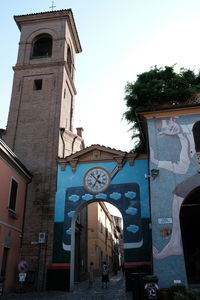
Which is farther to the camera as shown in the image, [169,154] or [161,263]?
[169,154]

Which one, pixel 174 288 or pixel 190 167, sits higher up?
pixel 190 167

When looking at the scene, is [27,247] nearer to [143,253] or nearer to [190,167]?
[143,253]

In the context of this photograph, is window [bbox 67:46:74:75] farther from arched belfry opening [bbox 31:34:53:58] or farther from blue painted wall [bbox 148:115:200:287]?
blue painted wall [bbox 148:115:200:287]

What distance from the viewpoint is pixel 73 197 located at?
16.8m

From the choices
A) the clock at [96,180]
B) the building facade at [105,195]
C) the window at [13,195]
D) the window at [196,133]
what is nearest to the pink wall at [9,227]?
the window at [13,195]

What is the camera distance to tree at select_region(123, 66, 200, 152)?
14.8 meters

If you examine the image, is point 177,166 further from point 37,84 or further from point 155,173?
point 37,84

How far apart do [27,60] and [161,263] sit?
18204mm

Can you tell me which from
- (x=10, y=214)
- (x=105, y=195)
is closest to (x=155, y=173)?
(x=105, y=195)

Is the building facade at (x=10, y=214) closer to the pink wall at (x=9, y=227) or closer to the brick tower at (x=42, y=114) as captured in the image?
the pink wall at (x=9, y=227)

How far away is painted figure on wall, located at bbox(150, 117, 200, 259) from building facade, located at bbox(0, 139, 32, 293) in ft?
23.7

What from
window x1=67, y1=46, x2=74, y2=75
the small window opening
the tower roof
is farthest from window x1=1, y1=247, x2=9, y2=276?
the tower roof

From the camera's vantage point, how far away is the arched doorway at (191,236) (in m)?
14.0

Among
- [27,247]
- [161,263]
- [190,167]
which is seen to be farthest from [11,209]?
[190,167]
